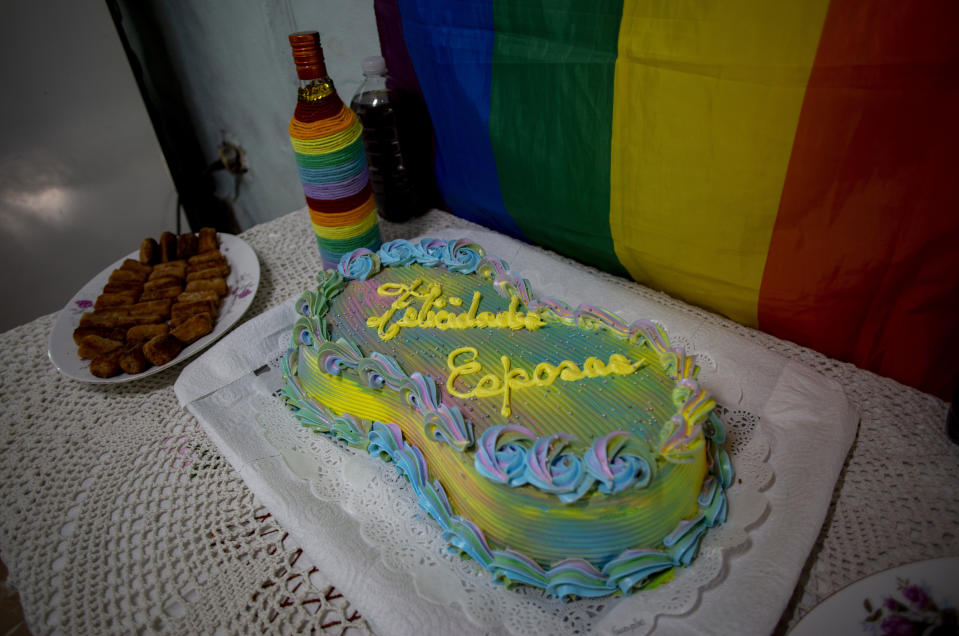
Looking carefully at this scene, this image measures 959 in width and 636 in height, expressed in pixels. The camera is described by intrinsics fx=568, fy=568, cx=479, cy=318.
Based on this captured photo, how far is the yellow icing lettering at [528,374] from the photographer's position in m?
0.74

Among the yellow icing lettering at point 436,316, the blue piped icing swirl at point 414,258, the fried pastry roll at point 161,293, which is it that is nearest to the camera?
the yellow icing lettering at point 436,316

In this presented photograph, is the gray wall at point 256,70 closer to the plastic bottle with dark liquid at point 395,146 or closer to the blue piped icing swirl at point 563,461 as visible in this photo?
the plastic bottle with dark liquid at point 395,146

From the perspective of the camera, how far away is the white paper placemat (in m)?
0.63

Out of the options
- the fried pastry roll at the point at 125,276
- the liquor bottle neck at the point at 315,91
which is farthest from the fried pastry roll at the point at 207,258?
the liquor bottle neck at the point at 315,91

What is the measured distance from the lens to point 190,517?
31.9 inches

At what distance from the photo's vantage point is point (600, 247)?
3.65ft

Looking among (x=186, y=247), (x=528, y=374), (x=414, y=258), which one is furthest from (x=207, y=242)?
(x=528, y=374)

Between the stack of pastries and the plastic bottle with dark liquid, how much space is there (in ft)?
1.36

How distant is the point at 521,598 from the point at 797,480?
0.39 m

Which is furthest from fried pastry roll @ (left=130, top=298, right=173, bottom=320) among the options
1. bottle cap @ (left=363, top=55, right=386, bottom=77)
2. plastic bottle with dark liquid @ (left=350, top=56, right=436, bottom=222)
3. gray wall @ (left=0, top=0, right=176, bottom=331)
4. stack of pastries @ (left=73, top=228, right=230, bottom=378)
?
gray wall @ (left=0, top=0, right=176, bottom=331)

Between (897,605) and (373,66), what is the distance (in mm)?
1209

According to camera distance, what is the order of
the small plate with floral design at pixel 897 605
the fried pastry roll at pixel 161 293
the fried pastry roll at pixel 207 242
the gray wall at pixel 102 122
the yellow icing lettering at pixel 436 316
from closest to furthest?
the small plate with floral design at pixel 897 605 < the yellow icing lettering at pixel 436 316 < the fried pastry roll at pixel 161 293 < the fried pastry roll at pixel 207 242 < the gray wall at pixel 102 122

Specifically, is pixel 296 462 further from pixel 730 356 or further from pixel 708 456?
pixel 730 356

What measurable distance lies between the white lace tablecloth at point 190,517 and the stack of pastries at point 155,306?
0.21 ft
